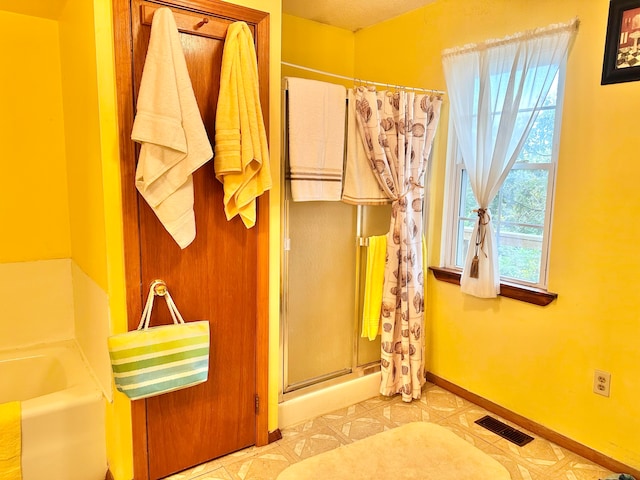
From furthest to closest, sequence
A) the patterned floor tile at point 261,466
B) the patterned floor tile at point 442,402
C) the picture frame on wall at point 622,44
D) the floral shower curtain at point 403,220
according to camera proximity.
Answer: the patterned floor tile at point 442,402 < the floral shower curtain at point 403,220 < the patterned floor tile at point 261,466 < the picture frame on wall at point 622,44

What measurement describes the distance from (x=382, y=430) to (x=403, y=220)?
1134 mm

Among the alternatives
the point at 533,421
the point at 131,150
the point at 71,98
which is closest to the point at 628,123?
the point at 533,421

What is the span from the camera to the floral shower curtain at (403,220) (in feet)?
7.93

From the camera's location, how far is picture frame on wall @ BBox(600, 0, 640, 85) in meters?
1.84

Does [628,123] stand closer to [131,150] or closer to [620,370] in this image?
[620,370]

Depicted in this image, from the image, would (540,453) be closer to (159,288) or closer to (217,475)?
(217,475)

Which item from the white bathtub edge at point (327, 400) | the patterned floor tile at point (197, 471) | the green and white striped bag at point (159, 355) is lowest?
the patterned floor tile at point (197, 471)

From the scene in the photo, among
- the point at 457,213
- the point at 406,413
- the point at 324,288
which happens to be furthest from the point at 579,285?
the point at 324,288

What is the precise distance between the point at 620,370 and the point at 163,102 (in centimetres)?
223

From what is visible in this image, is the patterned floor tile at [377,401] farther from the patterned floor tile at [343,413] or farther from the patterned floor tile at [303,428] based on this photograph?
the patterned floor tile at [303,428]

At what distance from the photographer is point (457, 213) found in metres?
2.72

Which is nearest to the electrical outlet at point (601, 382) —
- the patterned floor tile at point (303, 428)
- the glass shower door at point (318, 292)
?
the glass shower door at point (318, 292)

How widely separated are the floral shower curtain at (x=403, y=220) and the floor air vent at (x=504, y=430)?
0.39m

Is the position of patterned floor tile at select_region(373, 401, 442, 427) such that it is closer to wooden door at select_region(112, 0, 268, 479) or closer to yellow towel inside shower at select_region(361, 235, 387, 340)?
yellow towel inside shower at select_region(361, 235, 387, 340)
